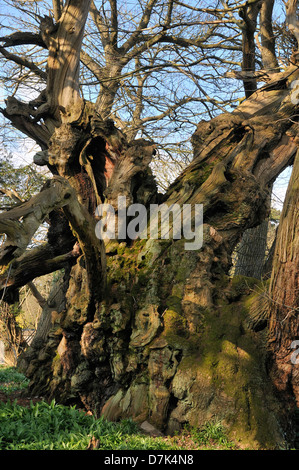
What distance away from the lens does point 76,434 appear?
387cm

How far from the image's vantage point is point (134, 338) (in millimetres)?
5008

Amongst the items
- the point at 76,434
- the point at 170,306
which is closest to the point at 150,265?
the point at 170,306

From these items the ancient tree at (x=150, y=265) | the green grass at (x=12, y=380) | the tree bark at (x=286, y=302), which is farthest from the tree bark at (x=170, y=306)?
the green grass at (x=12, y=380)

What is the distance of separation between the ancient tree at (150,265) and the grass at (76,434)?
209 mm

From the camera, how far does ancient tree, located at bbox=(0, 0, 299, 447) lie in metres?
4.48

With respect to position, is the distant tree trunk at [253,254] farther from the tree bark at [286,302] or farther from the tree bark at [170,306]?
the tree bark at [286,302]

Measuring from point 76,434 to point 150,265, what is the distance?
231cm

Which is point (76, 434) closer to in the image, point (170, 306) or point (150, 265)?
point (170, 306)

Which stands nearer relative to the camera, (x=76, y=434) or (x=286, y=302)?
(x=76, y=434)

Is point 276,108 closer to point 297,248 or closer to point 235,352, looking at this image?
point 297,248

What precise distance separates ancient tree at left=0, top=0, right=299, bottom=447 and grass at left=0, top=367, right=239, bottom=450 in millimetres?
209

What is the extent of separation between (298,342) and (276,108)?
4980 mm
